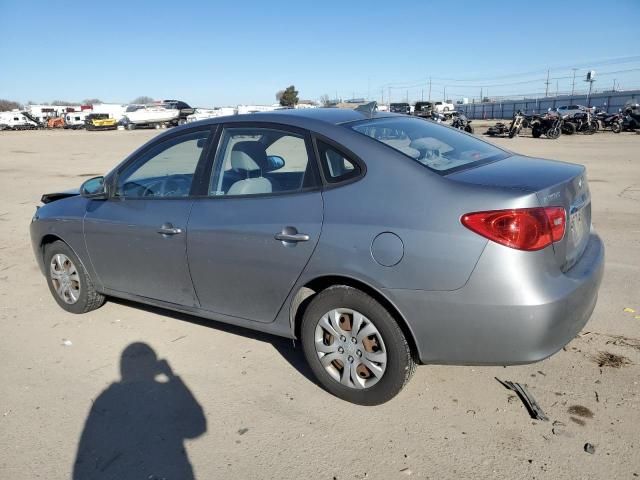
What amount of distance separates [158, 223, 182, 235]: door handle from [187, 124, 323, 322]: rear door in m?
0.12

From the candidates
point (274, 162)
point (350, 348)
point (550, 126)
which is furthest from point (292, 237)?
point (550, 126)

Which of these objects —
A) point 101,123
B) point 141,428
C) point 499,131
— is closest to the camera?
point 141,428

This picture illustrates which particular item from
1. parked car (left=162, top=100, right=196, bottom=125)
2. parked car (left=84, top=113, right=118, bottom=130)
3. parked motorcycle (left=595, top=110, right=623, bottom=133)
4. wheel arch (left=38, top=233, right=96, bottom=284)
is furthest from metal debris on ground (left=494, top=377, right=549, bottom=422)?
parked car (left=84, top=113, right=118, bottom=130)

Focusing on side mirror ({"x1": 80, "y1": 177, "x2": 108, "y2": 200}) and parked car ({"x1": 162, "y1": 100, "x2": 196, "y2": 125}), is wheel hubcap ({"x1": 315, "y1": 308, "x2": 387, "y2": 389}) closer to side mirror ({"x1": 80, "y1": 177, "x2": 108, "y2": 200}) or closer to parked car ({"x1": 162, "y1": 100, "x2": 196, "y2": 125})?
side mirror ({"x1": 80, "y1": 177, "x2": 108, "y2": 200})

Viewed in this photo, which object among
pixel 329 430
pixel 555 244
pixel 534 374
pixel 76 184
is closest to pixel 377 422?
pixel 329 430

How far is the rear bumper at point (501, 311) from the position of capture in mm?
2543

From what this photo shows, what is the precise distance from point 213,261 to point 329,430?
1301 mm

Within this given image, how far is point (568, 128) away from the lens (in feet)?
90.2

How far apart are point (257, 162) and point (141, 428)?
187 centimetres

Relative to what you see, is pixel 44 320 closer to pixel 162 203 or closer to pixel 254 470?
pixel 162 203

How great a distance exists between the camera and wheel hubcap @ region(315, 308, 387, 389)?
294 centimetres

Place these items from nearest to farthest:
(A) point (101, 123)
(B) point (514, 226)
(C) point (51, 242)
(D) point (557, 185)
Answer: (B) point (514, 226)
(D) point (557, 185)
(C) point (51, 242)
(A) point (101, 123)

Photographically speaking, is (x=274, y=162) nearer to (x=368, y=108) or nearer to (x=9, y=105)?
(x=368, y=108)

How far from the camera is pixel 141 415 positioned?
123 inches
